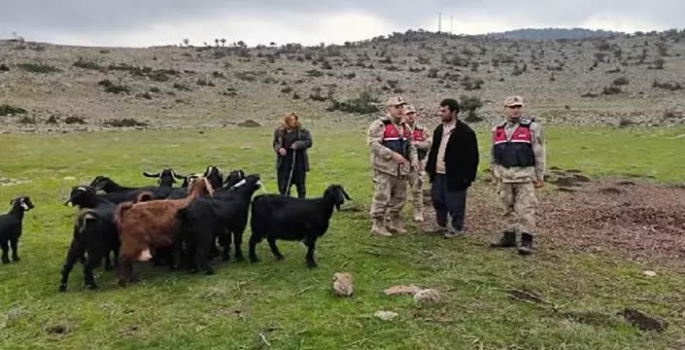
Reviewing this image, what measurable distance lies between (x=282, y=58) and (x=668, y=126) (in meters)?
34.3

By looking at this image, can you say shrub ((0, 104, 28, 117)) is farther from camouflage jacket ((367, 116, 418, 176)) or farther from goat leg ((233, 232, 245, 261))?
goat leg ((233, 232, 245, 261))

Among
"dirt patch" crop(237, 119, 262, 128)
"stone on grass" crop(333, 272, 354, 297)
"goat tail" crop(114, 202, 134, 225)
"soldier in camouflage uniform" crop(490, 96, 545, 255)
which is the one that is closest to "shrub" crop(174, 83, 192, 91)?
"dirt patch" crop(237, 119, 262, 128)

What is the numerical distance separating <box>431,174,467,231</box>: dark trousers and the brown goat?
438cm

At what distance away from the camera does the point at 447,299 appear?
26.9 feet

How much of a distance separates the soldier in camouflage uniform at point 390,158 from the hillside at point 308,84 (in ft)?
68.8

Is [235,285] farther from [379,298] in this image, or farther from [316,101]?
[316,101]

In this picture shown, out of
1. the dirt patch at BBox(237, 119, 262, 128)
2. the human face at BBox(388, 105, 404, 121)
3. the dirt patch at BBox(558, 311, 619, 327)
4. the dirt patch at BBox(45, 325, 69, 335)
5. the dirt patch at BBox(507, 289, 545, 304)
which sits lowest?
the dirt patch at BBox(237, 119, 262, 128)

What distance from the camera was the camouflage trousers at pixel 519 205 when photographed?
34.6 feet

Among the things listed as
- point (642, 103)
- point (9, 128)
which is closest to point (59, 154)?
point (9, 128)

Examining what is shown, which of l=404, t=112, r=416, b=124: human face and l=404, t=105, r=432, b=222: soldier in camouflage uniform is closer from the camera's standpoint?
l=404, t=112, r=416, b=124: human face

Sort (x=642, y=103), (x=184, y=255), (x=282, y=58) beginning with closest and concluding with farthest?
(x=184, y=255) < (x=642, y=103) < (x=282, y=58)

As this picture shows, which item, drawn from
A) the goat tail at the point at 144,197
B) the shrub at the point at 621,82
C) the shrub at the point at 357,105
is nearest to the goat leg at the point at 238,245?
the goat tail at the point at 144,197

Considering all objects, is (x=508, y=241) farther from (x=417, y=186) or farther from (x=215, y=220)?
(x=215, y=220)

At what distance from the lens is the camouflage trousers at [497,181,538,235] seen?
10.5 meters
